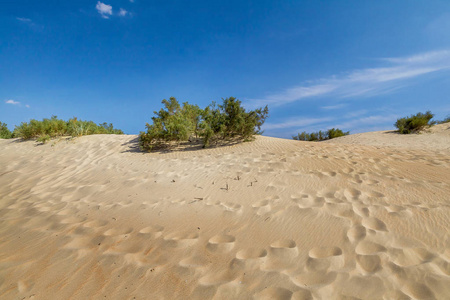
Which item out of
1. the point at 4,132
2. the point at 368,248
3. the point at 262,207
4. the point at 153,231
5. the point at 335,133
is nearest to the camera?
the point at 368,248

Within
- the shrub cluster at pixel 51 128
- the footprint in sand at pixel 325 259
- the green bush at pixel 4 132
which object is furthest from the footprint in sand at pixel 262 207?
the green bush at pixel 4 132

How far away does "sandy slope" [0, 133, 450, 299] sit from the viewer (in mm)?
1489

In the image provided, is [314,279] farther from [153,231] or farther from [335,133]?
[335,133]

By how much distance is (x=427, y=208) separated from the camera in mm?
2316

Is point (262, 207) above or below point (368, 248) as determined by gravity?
above

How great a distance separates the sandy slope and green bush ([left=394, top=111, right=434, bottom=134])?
1065 cm

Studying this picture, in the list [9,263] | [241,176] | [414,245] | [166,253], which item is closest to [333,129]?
[241,176]

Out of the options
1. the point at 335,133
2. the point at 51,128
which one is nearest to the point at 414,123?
the point at 335,133

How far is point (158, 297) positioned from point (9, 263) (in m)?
1.70

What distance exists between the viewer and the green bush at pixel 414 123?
11.9 metres

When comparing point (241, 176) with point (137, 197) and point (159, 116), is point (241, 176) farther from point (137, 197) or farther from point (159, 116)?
point (159, 116)

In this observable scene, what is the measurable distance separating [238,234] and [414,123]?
15984 mm

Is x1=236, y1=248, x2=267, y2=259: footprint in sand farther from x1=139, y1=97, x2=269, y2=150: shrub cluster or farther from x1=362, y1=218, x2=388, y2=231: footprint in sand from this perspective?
x1=139, y1=97, x2=269, y2=150: shrub cluster

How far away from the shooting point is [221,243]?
6.54ft
